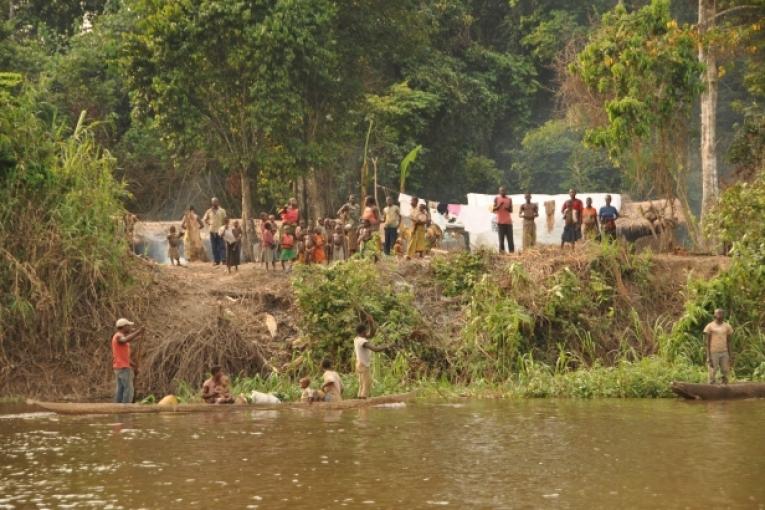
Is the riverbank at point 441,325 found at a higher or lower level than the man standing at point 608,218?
lower

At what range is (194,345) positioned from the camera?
25.5m

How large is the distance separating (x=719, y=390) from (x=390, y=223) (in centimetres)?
1027

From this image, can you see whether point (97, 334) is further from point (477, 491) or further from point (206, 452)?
point (477, 491)

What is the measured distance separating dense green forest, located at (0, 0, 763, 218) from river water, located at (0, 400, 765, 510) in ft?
28.1

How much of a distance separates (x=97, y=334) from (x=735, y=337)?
39.5 feet

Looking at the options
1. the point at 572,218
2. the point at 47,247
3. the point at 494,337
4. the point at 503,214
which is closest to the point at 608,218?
the point at 572,218

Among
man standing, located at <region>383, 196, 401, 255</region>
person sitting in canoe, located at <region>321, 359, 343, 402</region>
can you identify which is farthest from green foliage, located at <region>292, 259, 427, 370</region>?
man standing, located at <region>383, 196, 401, 255</region>

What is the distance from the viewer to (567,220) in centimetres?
3098

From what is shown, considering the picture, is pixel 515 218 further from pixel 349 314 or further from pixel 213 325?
pixel 213 325

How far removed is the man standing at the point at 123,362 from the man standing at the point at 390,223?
9293 mm

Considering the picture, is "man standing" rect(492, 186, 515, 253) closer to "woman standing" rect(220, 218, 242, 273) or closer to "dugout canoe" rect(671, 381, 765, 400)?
"woman standing" rect(220, 218, 242, 273)

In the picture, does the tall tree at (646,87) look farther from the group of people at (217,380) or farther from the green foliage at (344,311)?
the group of people at (217,380)

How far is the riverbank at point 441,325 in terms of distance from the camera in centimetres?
2503

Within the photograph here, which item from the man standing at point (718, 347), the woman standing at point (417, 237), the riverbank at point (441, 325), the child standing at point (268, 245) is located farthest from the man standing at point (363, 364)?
the woman standing at point (417, 237)
